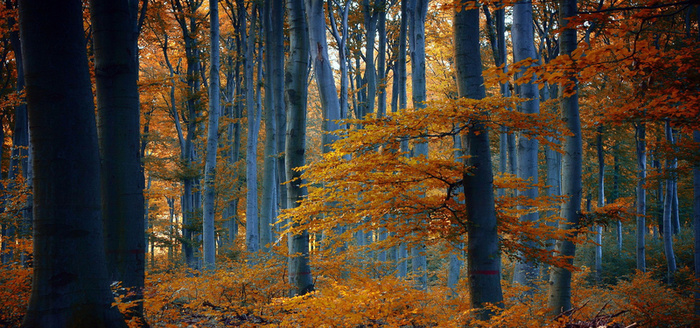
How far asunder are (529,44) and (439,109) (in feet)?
14.1

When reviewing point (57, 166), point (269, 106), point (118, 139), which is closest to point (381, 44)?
point (269, 106)

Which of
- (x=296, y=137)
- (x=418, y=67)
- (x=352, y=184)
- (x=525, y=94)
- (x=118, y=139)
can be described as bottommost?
(x=352, y=184)

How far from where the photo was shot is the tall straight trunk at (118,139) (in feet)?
15.4

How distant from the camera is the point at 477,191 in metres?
5.44

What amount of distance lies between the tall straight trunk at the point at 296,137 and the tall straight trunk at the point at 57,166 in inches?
148

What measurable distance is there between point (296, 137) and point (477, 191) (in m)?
3.12

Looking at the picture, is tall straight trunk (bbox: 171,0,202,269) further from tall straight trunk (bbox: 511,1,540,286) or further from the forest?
tall straight trunk (bbox: 511,1,540,286)

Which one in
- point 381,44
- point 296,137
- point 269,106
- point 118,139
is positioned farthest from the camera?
point 381,44

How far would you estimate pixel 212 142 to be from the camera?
38.0ft

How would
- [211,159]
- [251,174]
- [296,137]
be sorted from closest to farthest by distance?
[296,137], [211,159], [251,174]

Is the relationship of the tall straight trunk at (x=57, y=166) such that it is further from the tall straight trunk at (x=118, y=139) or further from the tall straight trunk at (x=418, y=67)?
the tall straight trunk at (x=418, y=67)

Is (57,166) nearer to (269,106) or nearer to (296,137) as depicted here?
(296,137)

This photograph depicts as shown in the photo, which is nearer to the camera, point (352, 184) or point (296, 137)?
point (352, 184)

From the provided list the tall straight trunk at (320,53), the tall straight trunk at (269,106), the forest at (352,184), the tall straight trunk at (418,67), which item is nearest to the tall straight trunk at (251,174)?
the tall straight trunk at (269,106)
